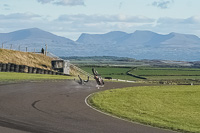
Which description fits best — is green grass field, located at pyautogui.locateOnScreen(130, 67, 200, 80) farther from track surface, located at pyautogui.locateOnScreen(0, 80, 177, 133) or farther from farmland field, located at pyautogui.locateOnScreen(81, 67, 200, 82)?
track surface, located at pyautogui.locateOnScreen(0, 80, 177, 133)

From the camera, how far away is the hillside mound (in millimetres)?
59253

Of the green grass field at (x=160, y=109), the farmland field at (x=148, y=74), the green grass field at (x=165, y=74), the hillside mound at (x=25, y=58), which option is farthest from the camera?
the green grass field at (x=165, y=74)

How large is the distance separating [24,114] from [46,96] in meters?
8.39

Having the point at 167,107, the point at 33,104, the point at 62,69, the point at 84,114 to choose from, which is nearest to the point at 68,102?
the point at 33,104

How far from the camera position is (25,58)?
212ft

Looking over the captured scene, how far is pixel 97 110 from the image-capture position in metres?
21.7

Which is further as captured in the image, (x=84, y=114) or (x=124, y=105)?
(x=124, y=105)

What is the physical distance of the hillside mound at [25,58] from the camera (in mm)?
59253

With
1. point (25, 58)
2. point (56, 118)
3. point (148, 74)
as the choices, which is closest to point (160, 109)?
point (56, 118)

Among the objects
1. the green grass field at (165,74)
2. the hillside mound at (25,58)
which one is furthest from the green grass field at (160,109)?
the green grass field at (165,74)

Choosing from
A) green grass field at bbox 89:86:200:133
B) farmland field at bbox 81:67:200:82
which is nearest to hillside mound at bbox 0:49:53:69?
green grass field at bbox 89:86:200:133

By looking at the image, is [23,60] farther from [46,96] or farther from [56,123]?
[56,123]

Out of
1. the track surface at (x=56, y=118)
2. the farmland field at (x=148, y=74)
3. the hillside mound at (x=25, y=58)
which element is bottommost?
the farmland field at (x=148, y=74)

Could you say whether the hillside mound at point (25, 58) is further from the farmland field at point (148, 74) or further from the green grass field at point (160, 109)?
the farmland field at point (148, 74)
